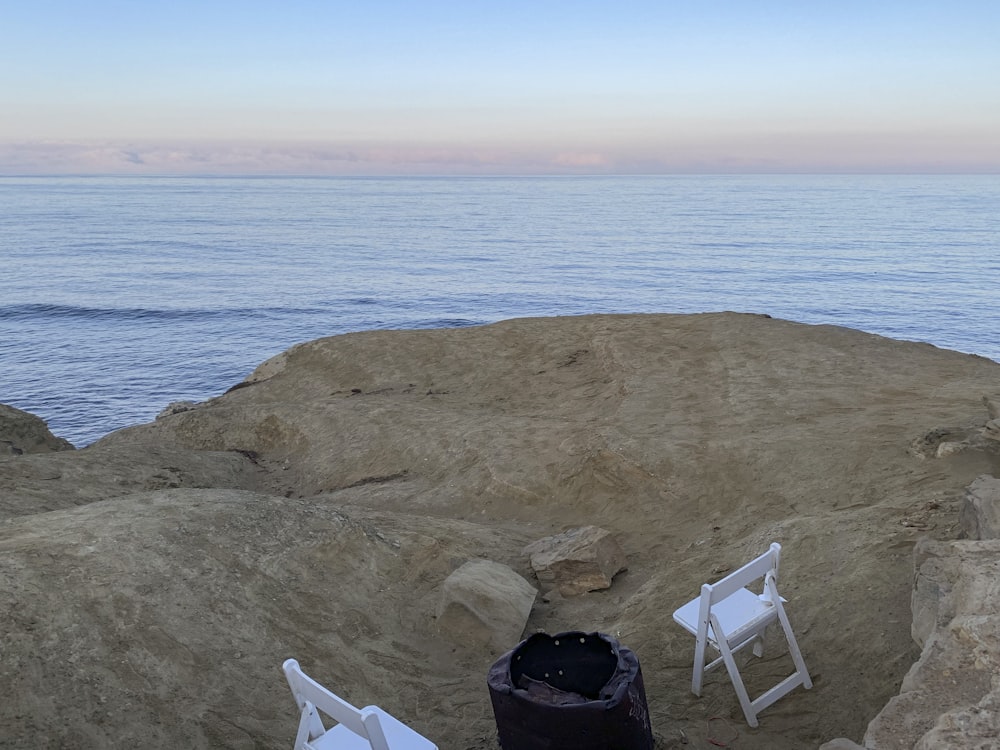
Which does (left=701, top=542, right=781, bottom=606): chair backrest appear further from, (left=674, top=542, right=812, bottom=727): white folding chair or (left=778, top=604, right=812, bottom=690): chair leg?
(left=778, top=604, right=812, bottom=690): chair leg

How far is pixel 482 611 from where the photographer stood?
6.84 m

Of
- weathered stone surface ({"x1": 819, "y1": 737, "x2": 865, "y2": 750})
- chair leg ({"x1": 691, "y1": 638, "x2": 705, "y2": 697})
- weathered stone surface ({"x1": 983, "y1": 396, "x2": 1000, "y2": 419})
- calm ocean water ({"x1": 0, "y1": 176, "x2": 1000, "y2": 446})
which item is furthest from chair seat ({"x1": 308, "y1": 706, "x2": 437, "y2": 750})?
calm ocean water ({"x1": 0, "y1": 176, "x2": 1000, "y2": 446})

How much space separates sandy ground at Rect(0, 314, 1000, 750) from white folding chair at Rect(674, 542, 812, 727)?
0.15 meters

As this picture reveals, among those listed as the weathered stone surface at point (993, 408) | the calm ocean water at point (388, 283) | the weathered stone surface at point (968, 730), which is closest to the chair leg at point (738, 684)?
the weathered stone surface at point (968, 730)

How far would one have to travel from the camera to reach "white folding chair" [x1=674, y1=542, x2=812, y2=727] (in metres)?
4.86

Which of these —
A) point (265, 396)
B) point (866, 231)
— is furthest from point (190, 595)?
point (866, 231)

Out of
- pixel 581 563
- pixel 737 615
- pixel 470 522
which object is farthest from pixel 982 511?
pixel 470 522

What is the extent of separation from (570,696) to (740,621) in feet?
4.60

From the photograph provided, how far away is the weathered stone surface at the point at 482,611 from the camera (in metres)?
6.73

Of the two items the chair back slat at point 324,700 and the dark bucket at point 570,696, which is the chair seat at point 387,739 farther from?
the dark bucket at point 570,696

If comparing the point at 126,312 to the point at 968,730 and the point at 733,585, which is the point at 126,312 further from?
the point at 968,730

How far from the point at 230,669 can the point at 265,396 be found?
10.4 m

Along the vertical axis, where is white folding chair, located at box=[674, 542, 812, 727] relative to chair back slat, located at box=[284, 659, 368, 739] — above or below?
below

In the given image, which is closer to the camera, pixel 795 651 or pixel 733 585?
pixel 733 585
